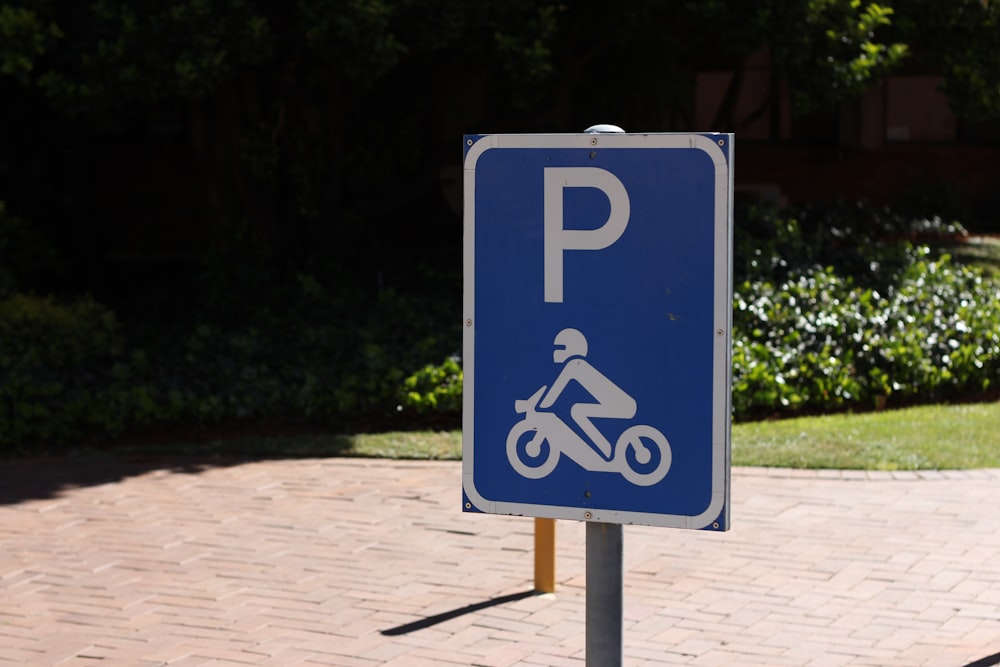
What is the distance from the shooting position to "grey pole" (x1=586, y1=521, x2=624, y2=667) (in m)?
3.01

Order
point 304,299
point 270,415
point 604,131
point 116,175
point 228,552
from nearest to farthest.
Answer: point 604,131, point 228,552, point 270,415, point 304,299, point 116,175

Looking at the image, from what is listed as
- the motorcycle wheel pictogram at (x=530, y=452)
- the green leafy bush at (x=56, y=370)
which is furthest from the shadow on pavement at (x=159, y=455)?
the motorcycle wheel pictogram at (x=530, y=452)

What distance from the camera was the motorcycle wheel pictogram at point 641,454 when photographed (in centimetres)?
293

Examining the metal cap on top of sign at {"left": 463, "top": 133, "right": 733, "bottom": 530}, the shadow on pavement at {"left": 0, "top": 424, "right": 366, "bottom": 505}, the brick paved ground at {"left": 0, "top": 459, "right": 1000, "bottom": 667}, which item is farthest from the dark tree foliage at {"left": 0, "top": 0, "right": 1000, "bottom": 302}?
the metal cap on top of sign at {"left": 463, "top": 133, "right": 733, "bottom": 530}

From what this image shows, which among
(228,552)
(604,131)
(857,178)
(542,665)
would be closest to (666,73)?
(857,178)

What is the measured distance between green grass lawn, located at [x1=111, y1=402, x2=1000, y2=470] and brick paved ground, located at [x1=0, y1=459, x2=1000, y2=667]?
273 millimetres

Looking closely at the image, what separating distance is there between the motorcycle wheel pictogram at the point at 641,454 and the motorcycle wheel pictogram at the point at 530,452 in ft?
0.50

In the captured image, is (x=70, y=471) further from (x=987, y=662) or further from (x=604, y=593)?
(x=604, y=593)

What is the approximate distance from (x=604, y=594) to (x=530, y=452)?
13.8 inches

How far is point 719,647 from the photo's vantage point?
205 inches

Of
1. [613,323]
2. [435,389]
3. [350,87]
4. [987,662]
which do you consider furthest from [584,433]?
[350,87]

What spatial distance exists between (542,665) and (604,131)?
265cm

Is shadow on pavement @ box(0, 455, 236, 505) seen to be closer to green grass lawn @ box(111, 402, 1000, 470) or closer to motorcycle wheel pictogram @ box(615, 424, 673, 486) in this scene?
green grass lawn @ box(111, 402, 1000, 470)

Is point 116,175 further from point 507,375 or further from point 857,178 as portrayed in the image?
point 507,375
